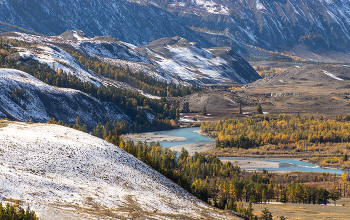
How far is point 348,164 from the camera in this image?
143375mm

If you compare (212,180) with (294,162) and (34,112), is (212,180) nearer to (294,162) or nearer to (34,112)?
(294,162)

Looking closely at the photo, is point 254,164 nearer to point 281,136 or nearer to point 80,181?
point 281,136

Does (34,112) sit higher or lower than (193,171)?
higher

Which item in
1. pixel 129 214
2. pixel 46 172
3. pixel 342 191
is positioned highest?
pixel 46 172

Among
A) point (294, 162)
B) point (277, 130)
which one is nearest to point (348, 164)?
point (294, 162)

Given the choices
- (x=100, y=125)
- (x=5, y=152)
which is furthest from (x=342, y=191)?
(x=100, y=125)

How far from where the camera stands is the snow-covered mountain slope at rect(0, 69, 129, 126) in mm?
156175

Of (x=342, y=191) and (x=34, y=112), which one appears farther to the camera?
(x=34, y=112)

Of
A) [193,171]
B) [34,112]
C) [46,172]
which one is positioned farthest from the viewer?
[34,112]

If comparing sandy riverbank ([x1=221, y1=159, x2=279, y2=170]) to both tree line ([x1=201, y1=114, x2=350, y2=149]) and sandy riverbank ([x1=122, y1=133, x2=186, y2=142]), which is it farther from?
sandy riverbank ([x1=122, y1=133, x2=186, y2=142])

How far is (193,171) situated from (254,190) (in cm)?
2654

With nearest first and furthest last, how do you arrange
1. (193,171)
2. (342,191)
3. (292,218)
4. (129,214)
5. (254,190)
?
(129,214) → (292,218) → (254,190) → (342,191) → (193,171)

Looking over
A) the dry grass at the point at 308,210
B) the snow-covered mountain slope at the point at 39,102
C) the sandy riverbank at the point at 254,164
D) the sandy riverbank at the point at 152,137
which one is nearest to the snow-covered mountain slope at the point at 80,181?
the dry grass at the point at 308,210

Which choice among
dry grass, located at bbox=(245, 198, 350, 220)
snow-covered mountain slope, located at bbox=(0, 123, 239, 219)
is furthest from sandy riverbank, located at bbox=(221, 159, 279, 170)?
snow-covered mountain slope, located at bbox=(0, 123, 239, 219)
